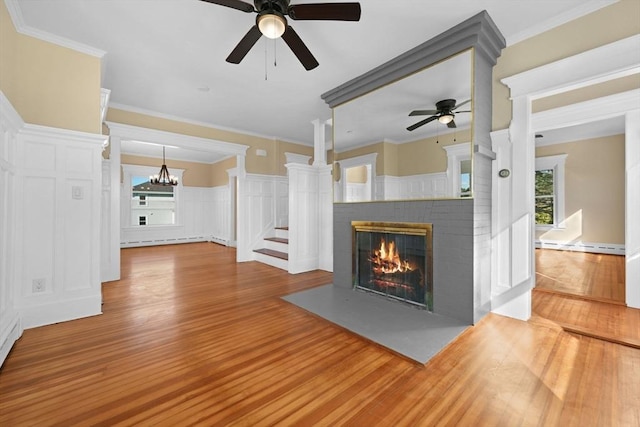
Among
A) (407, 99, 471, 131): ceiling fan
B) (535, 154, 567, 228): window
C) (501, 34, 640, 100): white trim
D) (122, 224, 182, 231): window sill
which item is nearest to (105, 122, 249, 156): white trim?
(407, 99, 471, 131): ceiling fan

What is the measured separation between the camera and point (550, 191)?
6.72 m

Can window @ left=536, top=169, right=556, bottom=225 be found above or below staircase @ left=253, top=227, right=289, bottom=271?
above

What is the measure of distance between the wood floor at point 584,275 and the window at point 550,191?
1.03m

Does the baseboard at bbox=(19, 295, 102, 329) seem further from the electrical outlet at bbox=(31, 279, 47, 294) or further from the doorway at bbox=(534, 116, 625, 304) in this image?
the doorway at bbox=(534, 116, 625, 304)

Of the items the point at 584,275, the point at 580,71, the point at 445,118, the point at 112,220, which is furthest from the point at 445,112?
the point at 112,220

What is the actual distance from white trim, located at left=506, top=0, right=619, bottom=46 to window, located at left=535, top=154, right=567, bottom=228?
17.7 ft

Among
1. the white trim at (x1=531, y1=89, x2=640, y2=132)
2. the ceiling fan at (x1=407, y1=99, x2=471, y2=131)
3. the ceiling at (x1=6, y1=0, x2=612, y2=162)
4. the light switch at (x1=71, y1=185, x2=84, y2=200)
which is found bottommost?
the light switch at (x1=71, y1=185, x2=84, y2=200)

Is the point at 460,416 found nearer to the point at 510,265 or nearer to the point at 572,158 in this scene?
the point at 510,265

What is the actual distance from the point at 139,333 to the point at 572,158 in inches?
351

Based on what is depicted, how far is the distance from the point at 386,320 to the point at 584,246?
6.49 metres

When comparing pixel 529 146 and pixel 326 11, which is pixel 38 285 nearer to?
pixel 326 11

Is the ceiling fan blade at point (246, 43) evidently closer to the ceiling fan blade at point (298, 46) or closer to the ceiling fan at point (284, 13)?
the ceiling fan at point (284, 13)

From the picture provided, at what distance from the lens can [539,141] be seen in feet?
21.8

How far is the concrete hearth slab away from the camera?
219 cm
